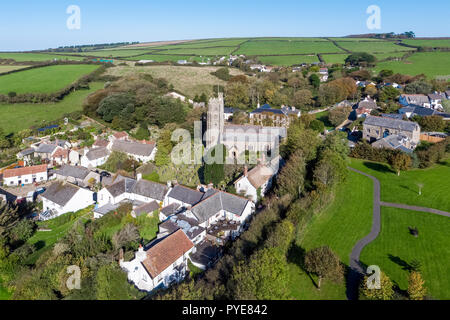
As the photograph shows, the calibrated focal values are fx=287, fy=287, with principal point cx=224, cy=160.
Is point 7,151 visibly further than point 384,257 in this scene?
Yes

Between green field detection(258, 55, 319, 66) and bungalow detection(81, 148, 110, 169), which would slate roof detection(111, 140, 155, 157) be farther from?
green field detection(258, 55, 319, 66)

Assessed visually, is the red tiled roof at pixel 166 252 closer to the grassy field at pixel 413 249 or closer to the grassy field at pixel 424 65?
the grassy field at pixel 413 249

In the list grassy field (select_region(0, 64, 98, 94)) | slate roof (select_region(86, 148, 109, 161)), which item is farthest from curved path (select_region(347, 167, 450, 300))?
grassy field (select_region(0, 64, 98, 94))

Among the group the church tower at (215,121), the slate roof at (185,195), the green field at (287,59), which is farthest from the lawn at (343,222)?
the green field at (287,59)

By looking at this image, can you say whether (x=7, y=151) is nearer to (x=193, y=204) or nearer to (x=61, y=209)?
(x=61, y=209)
